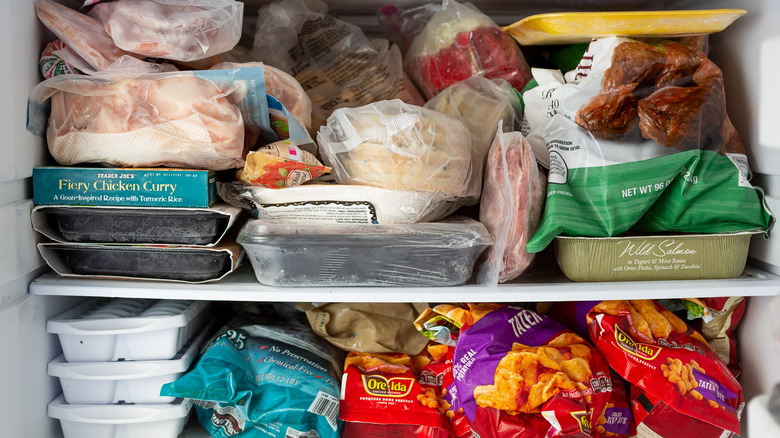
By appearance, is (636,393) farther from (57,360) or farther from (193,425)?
(57,360)

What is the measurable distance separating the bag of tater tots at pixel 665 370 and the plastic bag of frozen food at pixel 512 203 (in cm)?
20

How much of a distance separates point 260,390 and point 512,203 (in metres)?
0.53

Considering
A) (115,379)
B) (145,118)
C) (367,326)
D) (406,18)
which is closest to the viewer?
(145,118)

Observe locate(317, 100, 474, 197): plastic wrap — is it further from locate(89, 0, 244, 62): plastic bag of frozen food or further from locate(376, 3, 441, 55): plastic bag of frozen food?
locate(376, 3, 441, 55): plastic bag of frozen food

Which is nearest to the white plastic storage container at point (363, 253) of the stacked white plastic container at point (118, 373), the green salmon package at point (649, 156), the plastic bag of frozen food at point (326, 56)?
the green salmon package at point (649, 156)

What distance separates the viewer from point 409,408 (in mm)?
908

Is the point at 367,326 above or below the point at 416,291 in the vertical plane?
below

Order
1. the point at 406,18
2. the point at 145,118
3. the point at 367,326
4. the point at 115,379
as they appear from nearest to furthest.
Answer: the point at 145,118, the point at 115,379, the point at 367,326, the point at 406,18

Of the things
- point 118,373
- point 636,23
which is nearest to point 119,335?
point 118,373

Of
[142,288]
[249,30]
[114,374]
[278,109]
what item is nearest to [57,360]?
[114,374]

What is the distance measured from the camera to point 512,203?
2.63 ft

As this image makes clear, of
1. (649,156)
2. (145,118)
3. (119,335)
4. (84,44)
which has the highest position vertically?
(84,44)

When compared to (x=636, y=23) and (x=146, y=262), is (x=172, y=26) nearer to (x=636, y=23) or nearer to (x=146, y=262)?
(x=146, y=262)

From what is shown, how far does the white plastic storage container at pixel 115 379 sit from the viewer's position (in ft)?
2.89
